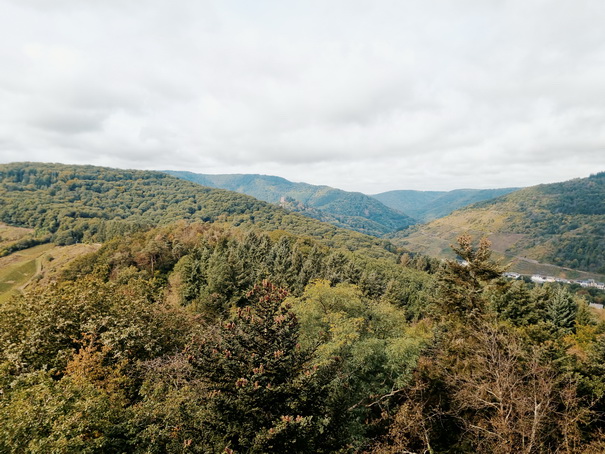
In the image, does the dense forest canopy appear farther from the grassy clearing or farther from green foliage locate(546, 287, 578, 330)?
the grassy clearing

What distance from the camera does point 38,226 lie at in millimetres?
148750

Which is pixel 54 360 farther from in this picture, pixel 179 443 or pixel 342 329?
pixel 342 329

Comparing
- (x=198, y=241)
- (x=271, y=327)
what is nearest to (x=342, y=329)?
(x=271, y=327)

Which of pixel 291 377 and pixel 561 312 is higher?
pixel 291 377

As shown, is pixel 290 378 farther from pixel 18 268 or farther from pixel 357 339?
pixel 18 268

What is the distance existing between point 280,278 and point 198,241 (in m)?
31.3

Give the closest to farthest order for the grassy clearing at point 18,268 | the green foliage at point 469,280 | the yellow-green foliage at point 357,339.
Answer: the yellow-green foliage at point 357,339
the green foliage at point 469,280
the grassy clearing at point 18,268

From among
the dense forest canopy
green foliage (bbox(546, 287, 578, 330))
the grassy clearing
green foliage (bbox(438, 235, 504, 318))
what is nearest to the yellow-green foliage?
the dense forest canopy

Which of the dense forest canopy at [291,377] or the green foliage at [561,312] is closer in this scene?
the dense forest canopy at [291,377]

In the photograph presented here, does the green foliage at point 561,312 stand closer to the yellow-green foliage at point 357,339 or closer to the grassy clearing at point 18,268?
the yellow-green foliage at point 357,339

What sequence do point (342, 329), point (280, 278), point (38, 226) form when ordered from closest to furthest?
point (342, 329) → point (280, 278) → point (38, 226)

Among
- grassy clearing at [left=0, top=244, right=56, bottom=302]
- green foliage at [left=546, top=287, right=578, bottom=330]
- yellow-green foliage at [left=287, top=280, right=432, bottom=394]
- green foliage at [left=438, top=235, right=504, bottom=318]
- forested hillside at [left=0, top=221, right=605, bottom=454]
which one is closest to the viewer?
forested hillside at [left=0, top=221, right=605, bottom=454]

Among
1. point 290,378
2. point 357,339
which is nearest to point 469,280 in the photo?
point 357,339

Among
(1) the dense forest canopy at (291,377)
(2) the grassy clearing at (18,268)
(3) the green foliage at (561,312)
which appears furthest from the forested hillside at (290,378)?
(2) the grassy clearing at (18,268)
